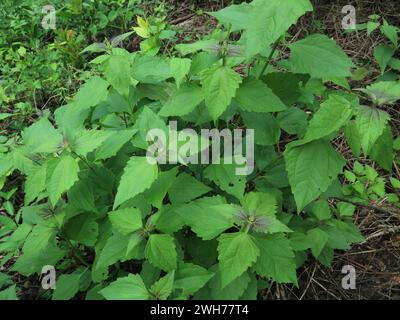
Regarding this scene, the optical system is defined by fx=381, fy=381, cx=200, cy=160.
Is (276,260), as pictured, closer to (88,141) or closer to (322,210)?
(322,210)

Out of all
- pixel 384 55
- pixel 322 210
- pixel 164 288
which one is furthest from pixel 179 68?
pixel 384 55

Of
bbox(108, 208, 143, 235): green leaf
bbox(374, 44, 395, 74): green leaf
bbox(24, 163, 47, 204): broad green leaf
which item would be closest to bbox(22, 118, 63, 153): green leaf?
bbox(24, 163, 47, 204): broad green leaf

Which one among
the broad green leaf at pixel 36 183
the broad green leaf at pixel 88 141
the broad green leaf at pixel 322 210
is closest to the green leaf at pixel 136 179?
the broad green leaf at pixel 88 141

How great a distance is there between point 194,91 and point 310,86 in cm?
57

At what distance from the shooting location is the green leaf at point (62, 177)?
1374mm

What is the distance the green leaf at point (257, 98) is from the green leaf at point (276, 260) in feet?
1.61

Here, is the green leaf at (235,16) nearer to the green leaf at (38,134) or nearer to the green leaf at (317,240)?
the green leaf at (38,134)

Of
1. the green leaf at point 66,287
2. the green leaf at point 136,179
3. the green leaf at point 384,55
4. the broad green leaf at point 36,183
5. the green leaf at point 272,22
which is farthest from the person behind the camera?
the green leaf at point 384,55

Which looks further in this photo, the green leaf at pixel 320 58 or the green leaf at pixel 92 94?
the green leaf at pixel 92 94

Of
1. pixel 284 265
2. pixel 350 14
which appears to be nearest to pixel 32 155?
pixel 284 265

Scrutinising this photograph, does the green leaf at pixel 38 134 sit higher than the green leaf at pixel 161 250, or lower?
higher

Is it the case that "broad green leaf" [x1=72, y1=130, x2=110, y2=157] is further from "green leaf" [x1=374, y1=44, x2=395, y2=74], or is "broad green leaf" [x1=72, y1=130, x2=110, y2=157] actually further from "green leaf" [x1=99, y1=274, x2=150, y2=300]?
"green leaf" [x1=374, y1=44, x2=395, y2=74]

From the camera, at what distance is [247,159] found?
1.70 m
